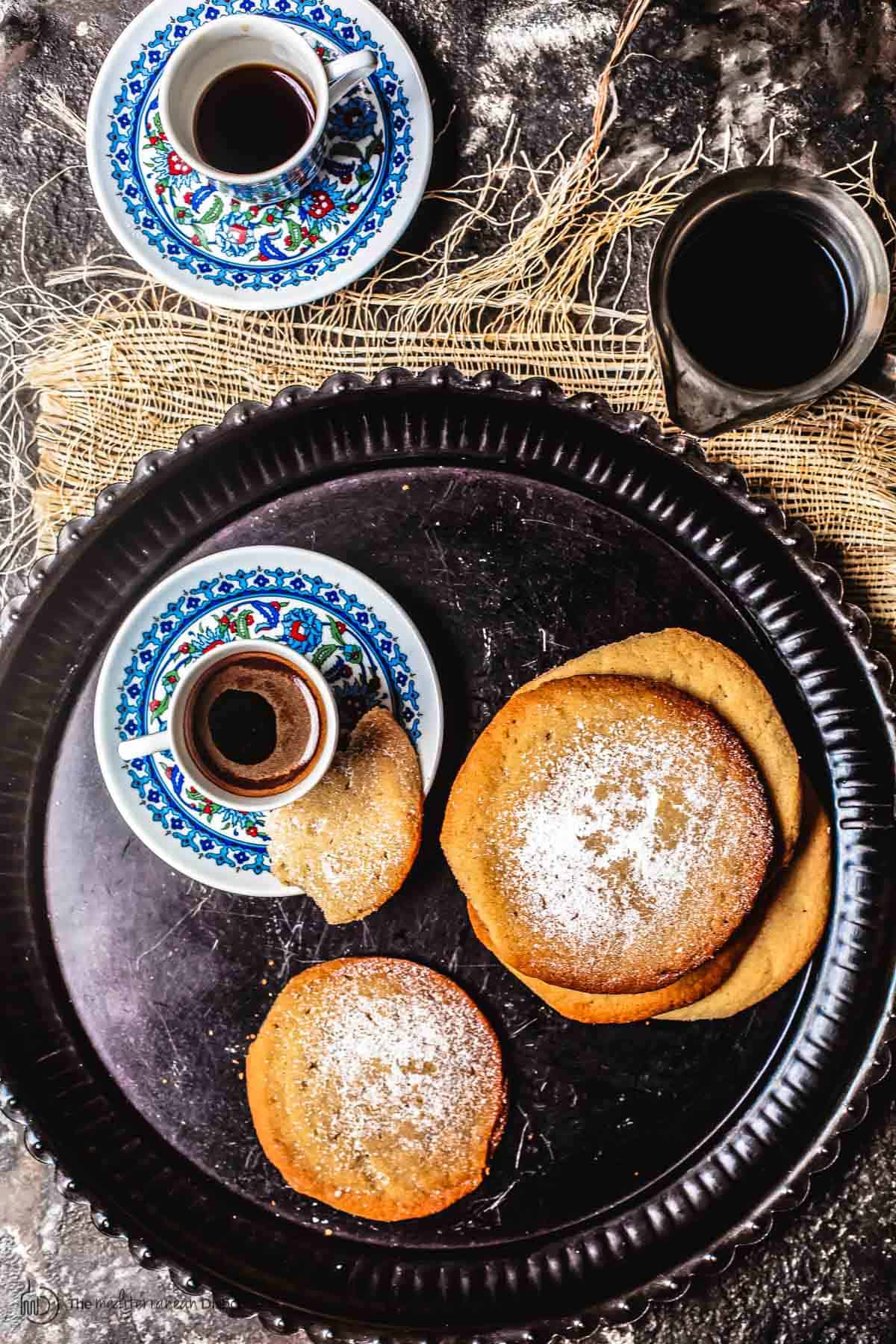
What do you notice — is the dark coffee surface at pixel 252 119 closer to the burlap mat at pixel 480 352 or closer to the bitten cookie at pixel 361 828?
the burlap mat at pixel 480 352

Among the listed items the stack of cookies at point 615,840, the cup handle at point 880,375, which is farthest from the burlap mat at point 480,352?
the stack of cookies at point 615,840

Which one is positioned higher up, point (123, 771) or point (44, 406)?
point (44, 406)

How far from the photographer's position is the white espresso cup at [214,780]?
3.22ft

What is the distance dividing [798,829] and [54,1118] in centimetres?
85

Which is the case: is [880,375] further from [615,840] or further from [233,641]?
→ [233,641]

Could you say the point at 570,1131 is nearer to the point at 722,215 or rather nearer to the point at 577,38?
the point at 722,215

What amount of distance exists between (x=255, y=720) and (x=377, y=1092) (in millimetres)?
415

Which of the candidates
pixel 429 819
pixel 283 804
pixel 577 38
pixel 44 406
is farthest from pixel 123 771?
pixel 577 38

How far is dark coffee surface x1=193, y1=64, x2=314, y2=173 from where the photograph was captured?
44.7 inches

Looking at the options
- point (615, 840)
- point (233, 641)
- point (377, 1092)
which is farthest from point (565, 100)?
point (377, 1092)

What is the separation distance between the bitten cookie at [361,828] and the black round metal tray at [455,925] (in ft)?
0.17

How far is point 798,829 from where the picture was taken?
1079 mm

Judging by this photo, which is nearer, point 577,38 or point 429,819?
point 429,819

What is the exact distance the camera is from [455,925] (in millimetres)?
1106
